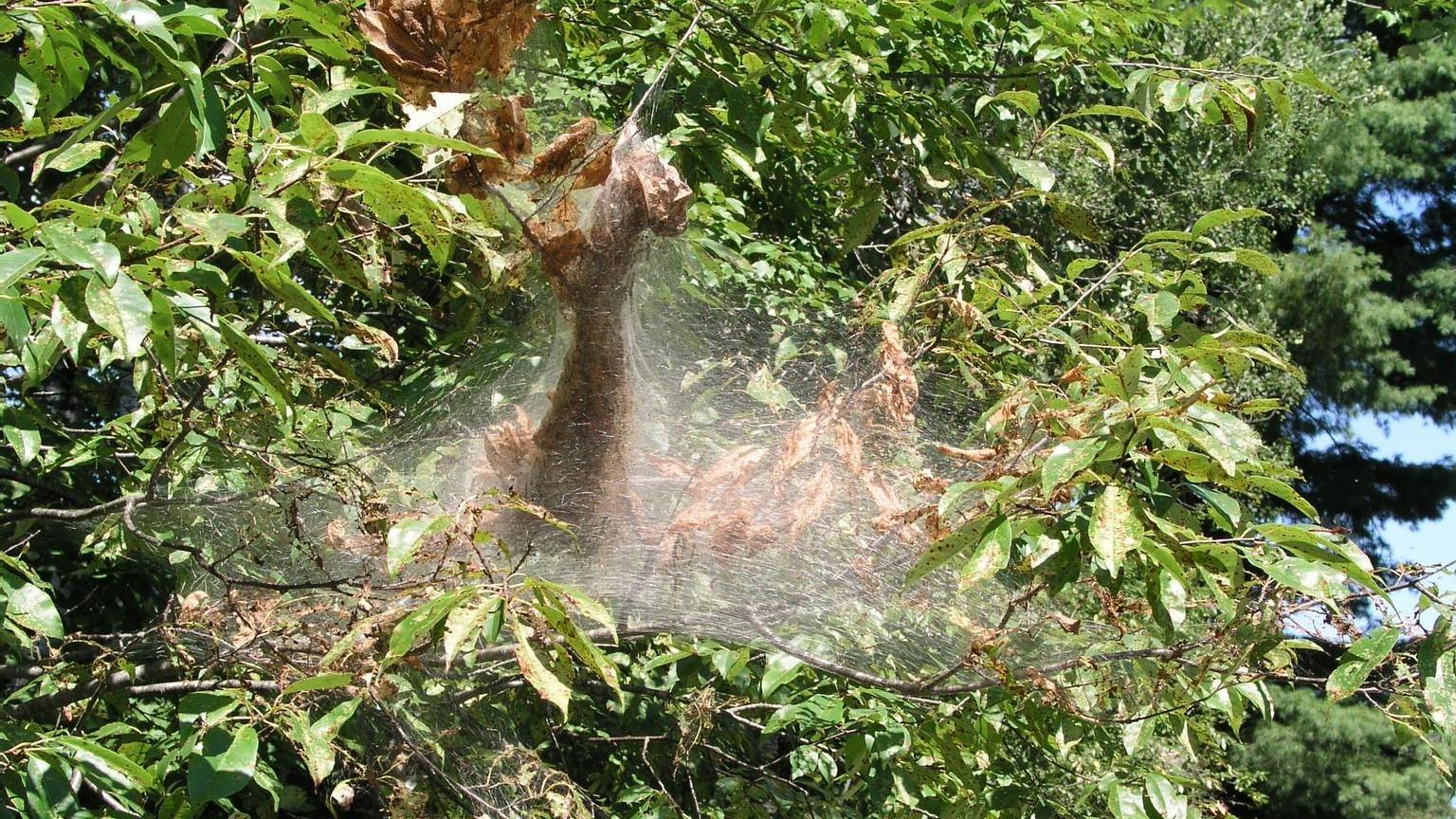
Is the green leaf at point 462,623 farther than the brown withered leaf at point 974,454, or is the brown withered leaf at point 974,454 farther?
the brown withered leaf at point 974,454

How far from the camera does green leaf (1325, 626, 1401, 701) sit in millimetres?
1562

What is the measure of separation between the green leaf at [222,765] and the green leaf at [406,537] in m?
0.35

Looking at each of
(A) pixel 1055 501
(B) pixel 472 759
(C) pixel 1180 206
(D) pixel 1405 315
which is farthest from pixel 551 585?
(D) pixel 1405 315

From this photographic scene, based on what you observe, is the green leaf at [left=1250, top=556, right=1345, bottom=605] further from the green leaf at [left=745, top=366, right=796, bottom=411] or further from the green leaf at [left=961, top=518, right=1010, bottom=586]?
the green leaf at [left=745, top=366, right=796, bottom=411]

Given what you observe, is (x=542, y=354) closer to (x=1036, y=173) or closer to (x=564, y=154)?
(x=564, y=154)

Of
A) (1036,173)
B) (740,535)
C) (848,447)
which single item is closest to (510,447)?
(740,535)

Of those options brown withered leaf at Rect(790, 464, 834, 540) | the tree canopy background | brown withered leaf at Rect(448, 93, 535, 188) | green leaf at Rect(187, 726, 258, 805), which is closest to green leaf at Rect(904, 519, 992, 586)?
the tree canopy background

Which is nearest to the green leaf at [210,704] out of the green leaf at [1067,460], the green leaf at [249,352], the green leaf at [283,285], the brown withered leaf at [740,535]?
the green leaf at [249,352]

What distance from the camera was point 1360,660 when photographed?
1636 millimetres

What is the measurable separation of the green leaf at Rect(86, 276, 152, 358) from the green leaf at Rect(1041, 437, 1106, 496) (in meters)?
1.01

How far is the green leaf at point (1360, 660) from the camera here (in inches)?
61.5

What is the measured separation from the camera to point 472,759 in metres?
2.59

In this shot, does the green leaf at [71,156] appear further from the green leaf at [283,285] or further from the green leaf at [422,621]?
the green leaf at [422,621]

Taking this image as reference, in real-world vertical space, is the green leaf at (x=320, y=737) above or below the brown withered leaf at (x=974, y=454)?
below
